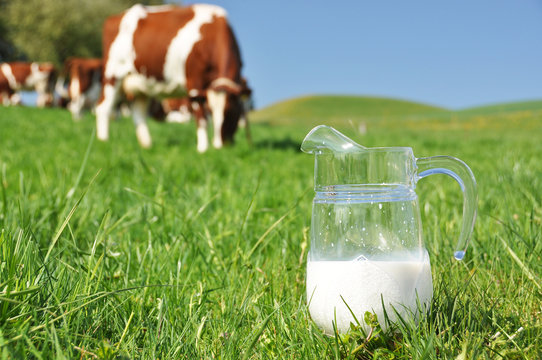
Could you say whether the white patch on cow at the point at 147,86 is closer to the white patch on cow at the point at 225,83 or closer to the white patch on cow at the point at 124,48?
the white patch on cow at the point at 124,48

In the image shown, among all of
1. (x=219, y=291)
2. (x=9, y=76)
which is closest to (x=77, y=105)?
(x=9, y=76)

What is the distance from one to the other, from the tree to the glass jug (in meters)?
31.5

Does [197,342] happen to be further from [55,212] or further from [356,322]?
[55,212]

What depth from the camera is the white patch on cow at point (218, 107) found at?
7.09 m

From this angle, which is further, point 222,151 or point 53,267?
point 222,151

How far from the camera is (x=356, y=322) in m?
1.16

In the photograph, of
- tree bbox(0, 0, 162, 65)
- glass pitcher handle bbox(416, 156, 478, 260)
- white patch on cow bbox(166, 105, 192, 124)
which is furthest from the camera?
white patch on cow bbox(166, 105, 192, 124)

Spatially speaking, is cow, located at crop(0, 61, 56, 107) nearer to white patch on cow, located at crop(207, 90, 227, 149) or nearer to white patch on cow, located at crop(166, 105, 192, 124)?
white patch on cow, located at crop(166, 105, 192, 124)

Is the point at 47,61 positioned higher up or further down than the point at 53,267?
higher up

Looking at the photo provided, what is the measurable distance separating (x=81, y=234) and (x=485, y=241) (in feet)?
5.71

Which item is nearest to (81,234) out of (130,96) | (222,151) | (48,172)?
(48,172)

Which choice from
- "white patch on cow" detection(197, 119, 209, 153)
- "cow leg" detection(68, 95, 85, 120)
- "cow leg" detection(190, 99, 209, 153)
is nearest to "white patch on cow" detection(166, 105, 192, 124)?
"cow leg" detection(68, 95, 85, 120)

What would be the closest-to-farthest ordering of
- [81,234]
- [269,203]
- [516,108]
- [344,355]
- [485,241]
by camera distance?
[344,355], [485,241], [81,234], [269,203], [516,108]

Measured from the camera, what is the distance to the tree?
28781mm
